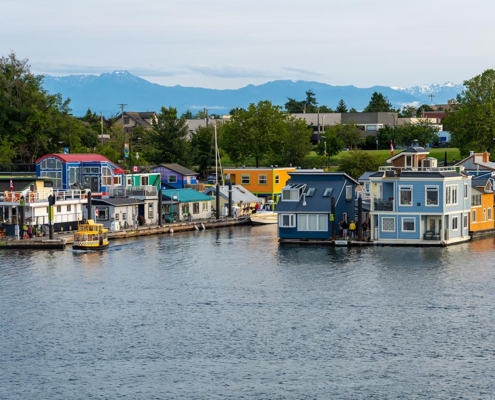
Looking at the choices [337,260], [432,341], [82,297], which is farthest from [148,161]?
[432,341]

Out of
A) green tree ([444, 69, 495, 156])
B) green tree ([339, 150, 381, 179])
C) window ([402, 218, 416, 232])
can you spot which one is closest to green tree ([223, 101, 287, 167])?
green tree ([339, 150, 381, 179])

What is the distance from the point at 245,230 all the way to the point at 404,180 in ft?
55.6

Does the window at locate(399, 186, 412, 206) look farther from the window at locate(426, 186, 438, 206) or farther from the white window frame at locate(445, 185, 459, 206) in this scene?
the white window frame at locate(445, 185, 459, 206)

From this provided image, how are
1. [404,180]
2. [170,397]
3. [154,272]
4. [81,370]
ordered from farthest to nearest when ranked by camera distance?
[404,180], [154,272], [81,370], [170,397]

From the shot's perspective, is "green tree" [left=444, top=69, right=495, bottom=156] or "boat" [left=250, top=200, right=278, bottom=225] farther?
"green tree" [left=444, top=69, right=495, bottom=156]

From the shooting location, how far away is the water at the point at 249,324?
3509 centimetres

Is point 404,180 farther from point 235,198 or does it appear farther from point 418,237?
point 235,198

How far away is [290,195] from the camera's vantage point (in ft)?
220

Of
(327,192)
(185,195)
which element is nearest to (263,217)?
(185,195)

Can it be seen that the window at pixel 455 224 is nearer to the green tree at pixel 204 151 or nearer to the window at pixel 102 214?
the window at pixel 102 214

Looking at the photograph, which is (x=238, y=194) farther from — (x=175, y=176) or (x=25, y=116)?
(x=25, y=116)

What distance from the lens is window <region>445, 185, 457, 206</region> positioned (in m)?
63.6

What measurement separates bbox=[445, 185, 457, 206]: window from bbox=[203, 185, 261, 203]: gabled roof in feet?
82.7

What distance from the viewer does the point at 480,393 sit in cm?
3381
